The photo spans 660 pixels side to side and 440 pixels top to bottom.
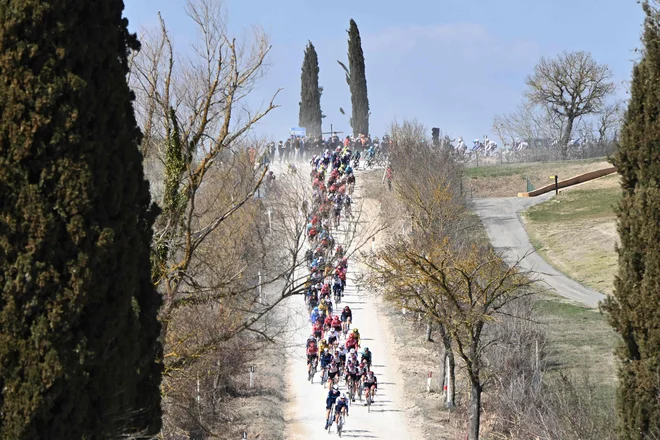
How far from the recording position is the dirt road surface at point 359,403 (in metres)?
27.5

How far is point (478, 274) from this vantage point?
2531 cm

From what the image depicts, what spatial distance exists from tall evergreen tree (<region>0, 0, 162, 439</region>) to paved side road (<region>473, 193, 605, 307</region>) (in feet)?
108

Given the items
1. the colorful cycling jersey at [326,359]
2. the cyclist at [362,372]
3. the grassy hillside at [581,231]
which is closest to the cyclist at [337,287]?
the colorful cycling jersey at [326,359]

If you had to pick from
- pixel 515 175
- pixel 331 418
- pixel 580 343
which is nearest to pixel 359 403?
pixel 331 418

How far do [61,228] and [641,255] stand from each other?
9.07 metres

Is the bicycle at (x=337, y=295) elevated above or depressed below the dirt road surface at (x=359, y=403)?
above

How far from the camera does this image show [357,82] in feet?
289

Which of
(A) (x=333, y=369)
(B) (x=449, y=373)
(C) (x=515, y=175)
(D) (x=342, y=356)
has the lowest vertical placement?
(B) (x=449, y=373)

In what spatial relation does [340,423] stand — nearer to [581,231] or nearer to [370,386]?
[370,386]

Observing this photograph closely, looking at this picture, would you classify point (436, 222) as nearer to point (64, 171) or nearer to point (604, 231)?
point (604, 231)

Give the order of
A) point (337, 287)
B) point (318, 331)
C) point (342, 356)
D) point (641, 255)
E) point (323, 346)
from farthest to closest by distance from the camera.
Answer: point (337, 287) → point (318, 331) → point (323, 346) → point (342, 356) → point (641, 255)

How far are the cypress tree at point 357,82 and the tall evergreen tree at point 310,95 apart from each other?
3536 mm

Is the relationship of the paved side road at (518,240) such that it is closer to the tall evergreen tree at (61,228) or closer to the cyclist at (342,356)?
the cyclist at (342,356)

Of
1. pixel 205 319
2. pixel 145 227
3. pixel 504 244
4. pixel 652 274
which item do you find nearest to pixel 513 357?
pixel 205 319
